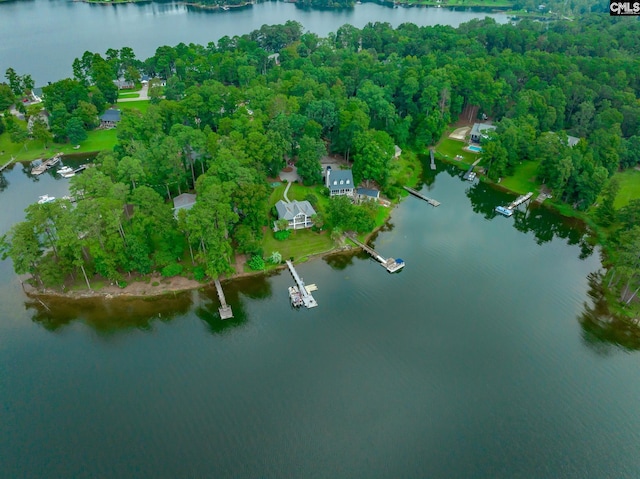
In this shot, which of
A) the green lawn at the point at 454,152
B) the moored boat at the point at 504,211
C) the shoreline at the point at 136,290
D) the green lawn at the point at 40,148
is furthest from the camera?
the green lawn at the point at 454,152

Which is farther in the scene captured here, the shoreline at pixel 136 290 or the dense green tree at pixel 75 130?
the dense green tree at pixel 75 130

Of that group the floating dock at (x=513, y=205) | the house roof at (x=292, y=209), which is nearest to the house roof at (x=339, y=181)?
the house roof at (x=292, y=209)

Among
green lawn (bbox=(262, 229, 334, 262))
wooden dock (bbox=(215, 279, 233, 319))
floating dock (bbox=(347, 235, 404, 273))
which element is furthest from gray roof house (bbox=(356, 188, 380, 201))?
wooden dock (bbox=(215, 279, 233, 319))

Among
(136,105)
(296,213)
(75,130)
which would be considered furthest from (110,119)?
(296,213)

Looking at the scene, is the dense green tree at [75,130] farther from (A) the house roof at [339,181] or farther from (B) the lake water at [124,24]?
(A) the house roof at [339,181]

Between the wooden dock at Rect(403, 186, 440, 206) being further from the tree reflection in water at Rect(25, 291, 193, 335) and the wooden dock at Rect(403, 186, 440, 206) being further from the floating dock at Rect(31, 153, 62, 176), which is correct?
the floating dock at Rect(31, 153, 62, 176)
